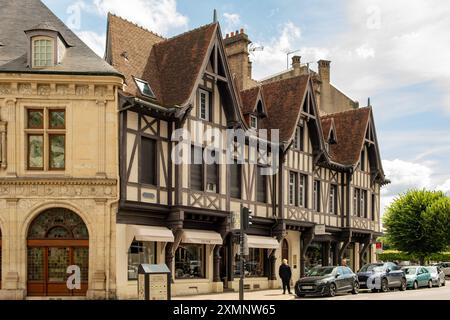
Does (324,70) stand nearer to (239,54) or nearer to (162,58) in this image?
(239,54)

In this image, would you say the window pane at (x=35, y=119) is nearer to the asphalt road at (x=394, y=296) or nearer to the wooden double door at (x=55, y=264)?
the wooden double door at (x=55, y=264)

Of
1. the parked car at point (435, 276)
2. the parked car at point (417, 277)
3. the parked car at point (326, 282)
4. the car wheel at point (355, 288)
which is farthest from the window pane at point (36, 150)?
the parked car at point (435, 276)

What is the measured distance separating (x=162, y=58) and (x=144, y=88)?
2.55 meters

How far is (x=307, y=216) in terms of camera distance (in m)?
32.8

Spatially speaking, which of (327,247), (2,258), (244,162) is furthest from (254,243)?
(2,258)

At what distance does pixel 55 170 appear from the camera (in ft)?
72.3

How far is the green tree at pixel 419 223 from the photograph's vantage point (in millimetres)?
46625

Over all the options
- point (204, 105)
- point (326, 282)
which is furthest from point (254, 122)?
point (326, 282)

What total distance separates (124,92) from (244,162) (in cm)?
777

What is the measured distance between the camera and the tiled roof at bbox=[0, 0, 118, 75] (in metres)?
22.1

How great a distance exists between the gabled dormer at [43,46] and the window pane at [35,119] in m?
1.47

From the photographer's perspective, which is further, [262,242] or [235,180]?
[262,242]

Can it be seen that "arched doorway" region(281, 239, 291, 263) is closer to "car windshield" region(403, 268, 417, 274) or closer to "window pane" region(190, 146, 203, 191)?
"car windshield" region(403, 268, 417, 274)

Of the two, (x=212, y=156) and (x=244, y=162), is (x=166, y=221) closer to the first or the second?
(x=212, y=156)
